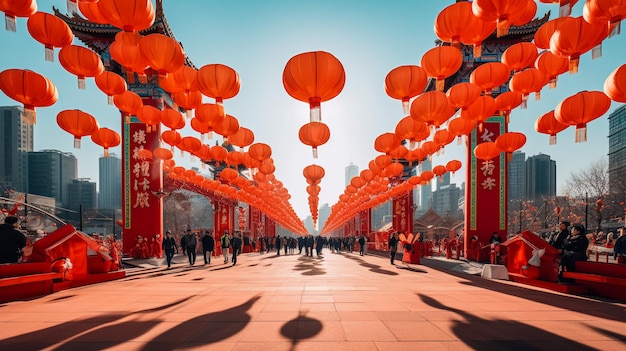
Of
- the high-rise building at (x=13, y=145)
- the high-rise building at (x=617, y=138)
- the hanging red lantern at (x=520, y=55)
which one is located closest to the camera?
the hanging red lantern at (x=520, y=55)

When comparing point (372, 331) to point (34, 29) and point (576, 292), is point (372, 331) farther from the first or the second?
point (34, 29)

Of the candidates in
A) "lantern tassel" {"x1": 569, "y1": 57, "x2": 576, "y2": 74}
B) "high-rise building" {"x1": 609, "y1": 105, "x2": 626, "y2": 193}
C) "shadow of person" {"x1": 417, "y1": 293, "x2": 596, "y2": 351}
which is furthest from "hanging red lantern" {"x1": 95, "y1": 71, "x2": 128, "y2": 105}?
"high-rise building" {"x1": 609, "y1": 105, "x2": 626, "y2": 193}

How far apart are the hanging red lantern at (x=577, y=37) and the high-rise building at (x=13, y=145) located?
263 feet

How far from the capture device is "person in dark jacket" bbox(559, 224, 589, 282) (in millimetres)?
6984

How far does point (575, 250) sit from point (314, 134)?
6342mm

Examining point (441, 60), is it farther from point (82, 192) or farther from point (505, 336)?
point (82, 192)

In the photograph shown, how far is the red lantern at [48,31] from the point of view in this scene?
5.77 metres

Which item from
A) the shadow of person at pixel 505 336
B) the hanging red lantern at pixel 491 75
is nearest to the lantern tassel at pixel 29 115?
the shadow of person at pixel 505 336

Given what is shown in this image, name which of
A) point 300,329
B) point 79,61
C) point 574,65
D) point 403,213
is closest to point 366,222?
point 403,213

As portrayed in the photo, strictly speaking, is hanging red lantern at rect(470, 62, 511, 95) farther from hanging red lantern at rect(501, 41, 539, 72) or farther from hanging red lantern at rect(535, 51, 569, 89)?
hanging red lantern at rect(535, 51, 569, 89)

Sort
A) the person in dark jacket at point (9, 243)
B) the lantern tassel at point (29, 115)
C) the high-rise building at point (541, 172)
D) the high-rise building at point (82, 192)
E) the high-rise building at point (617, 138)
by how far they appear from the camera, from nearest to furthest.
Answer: the person in dark jacket at point (9, 243)
the lantern tassel at point (29, 115)
the high-rise building at point (617, 138)
the high-rise building at point (541, 172)
the high-rise building at point (82, 192)

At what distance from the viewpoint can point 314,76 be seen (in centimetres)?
580

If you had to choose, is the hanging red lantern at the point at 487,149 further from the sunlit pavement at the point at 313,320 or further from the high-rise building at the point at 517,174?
the high-rise building at the point at 517,174

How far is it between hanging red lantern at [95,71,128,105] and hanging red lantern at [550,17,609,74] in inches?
335
